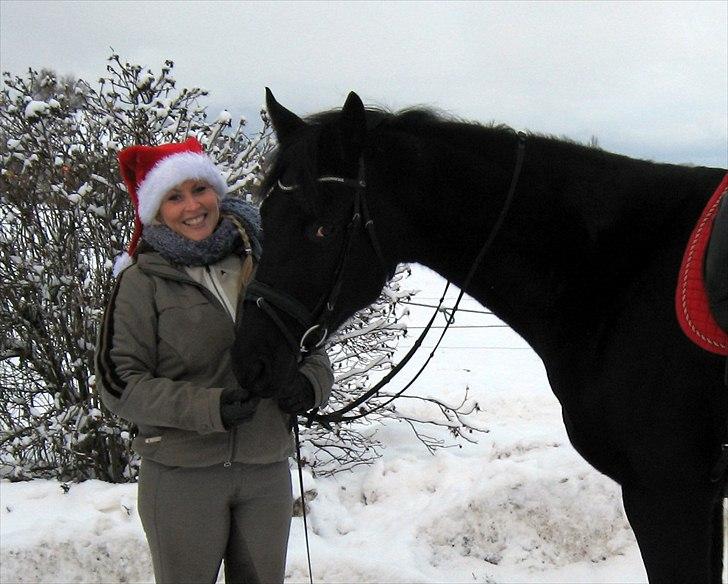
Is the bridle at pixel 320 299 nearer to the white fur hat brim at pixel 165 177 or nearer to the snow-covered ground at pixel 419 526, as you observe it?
the white fur hat brim at pixel 165 177

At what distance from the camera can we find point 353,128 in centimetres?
184

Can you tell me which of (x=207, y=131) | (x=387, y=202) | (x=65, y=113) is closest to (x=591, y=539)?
(x=387, y=202)

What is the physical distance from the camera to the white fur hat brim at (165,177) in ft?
6.80

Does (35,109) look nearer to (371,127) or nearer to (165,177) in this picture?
(165,177)

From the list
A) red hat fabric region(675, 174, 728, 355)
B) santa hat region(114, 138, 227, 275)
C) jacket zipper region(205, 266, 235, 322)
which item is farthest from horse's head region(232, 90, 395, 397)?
red hat fabric region(675, 174, 728, 355)

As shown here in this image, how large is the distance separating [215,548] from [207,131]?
123 inches

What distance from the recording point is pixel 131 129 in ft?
13.5

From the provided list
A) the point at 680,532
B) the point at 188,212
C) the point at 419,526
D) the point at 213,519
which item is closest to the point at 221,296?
the point at 188,212

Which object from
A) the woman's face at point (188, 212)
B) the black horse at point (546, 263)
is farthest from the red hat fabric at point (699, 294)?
the woman's face at point (188, 212)

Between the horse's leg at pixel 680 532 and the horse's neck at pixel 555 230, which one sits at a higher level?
the horse's neck at pixel 555 230

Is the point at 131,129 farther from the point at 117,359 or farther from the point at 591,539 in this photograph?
the point at 591,539

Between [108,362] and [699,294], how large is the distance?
1.68m

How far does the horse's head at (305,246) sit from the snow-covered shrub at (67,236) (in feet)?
7.19

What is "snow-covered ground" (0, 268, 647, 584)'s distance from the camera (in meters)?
3.41
